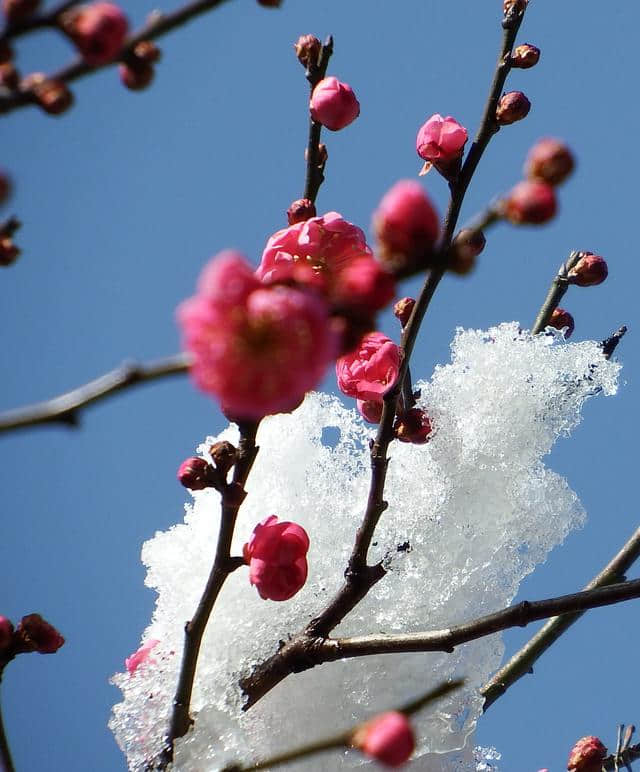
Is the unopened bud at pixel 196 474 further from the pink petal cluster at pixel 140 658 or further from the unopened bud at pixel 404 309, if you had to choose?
the unopened bud at pixel 404 309

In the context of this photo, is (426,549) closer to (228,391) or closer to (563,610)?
(563,610)

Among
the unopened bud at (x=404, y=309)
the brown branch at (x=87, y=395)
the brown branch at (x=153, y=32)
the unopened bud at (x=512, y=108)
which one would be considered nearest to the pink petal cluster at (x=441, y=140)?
the unopened bud at (x=512, y=108)

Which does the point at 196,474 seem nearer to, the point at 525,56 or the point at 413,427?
the point at 413,427

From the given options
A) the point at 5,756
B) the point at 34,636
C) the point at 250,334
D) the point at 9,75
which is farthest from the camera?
the point at 34,636

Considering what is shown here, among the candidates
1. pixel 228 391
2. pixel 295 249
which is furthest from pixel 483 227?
pixel 295 249

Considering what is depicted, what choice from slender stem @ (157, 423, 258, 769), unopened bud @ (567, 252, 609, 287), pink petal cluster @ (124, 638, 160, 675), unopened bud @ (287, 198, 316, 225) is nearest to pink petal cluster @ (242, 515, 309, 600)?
slender stem @ (157, 423, 258, 769)

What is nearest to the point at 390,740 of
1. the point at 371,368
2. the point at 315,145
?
the point at 371,368
